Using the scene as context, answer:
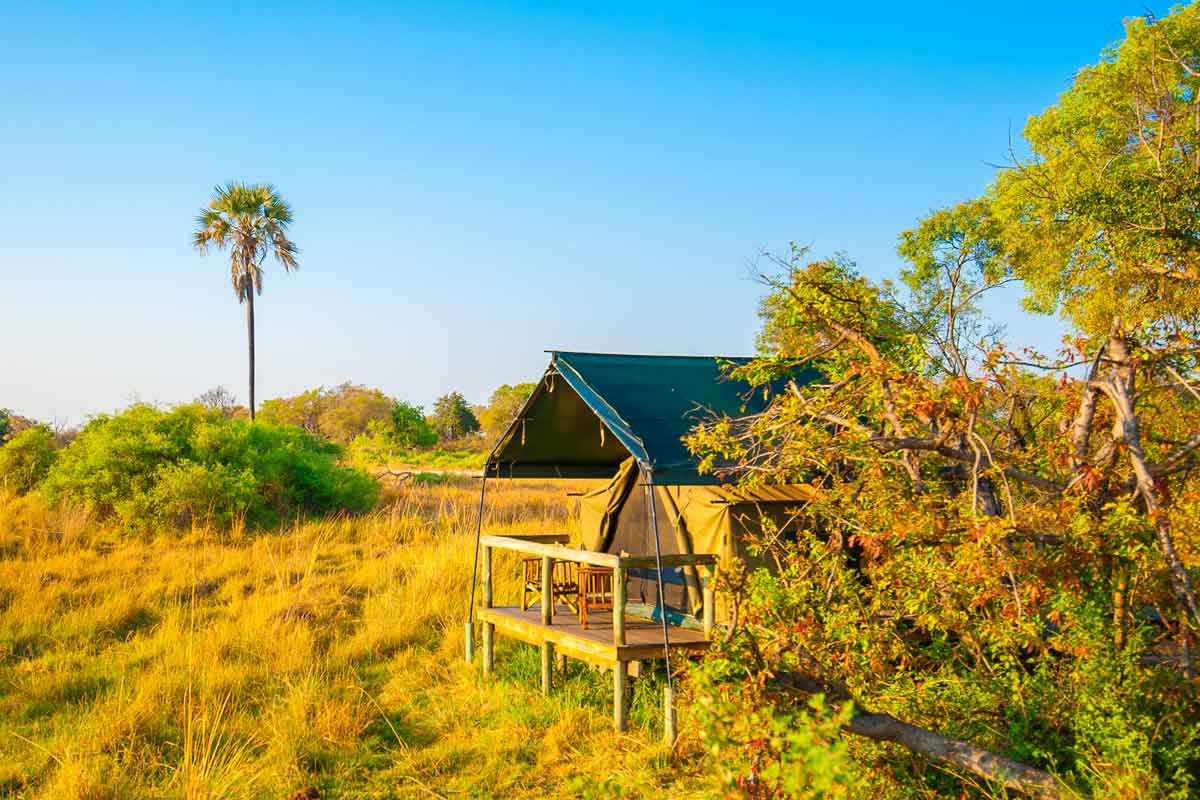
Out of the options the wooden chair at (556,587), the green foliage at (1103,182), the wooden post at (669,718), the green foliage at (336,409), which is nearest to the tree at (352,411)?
the green foliage at (336,409)

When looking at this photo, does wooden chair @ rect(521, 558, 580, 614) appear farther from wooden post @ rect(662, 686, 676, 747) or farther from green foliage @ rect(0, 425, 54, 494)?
green foliage @ rect(0, 425, 54, 494)

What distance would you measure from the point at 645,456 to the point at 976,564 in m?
2.79

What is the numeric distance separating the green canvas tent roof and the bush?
7141 millimetres

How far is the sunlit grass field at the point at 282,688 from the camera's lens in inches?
246

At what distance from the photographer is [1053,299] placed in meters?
17.3

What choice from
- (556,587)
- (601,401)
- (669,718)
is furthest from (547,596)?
(669,718)

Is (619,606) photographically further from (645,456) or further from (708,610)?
(645,456)

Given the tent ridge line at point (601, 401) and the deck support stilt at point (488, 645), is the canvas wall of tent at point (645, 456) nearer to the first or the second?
the tent ridge line at point (601, 401)

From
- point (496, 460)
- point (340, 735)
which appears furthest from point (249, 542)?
point (340, 735)

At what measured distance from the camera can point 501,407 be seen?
2434 inches

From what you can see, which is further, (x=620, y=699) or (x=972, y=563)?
(x=620, y=699)

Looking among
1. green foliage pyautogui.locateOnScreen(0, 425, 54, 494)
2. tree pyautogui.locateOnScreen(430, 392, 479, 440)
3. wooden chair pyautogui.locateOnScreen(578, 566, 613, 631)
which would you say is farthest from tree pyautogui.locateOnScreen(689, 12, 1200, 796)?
tree pyautogui.locateOnScreen(430, 392, 479, 440)

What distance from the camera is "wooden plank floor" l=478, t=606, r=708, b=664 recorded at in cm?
717

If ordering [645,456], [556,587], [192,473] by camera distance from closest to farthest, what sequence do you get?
[645,456] < [556,587] < [192,473]
